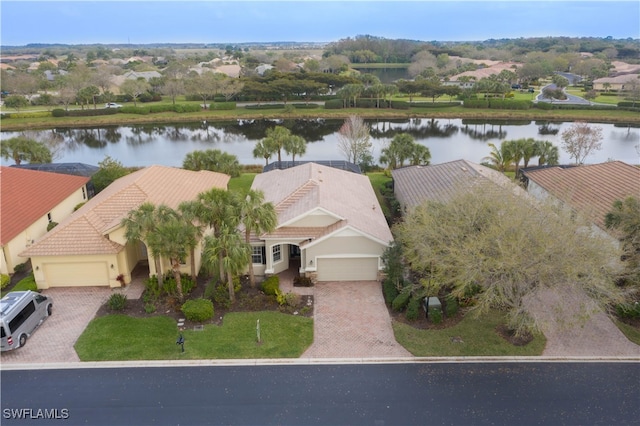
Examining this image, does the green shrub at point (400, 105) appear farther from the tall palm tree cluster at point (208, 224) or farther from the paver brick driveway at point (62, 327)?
the paver brick driveway at point (62, 327)

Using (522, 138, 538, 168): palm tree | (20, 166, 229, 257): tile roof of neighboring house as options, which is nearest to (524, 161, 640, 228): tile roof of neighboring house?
(522, 138, 538, 168): palm tree

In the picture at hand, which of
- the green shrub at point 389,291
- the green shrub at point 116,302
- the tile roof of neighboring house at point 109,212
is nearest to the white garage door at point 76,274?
the tile roof of neighboring house at point 109,212

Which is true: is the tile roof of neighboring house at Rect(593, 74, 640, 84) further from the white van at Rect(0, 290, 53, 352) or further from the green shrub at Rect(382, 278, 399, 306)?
the white van at Rect(0, 290, 53, 352)

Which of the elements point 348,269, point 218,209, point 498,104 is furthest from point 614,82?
point 218,209

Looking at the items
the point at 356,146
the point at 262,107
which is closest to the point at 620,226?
the point at 356,146

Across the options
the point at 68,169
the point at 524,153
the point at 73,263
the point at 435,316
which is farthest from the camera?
the point at 524,153

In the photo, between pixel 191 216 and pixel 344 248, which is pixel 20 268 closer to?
pixel 191 216
